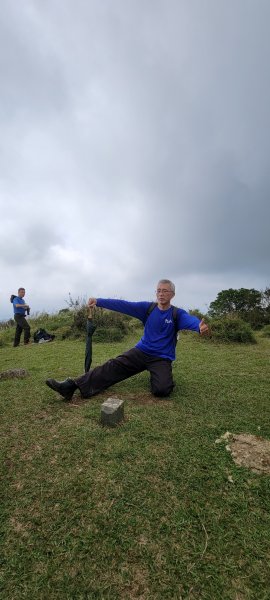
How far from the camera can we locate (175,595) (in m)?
1.61

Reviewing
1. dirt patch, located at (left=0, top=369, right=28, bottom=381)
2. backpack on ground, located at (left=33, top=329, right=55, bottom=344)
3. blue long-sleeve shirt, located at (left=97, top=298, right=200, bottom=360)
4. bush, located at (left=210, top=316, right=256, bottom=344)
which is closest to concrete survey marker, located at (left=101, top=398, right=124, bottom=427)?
blue long-sleeve shirt, located at (left=97, top=298, right=200, bottom=360)

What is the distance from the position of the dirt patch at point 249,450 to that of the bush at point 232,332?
5.50 metres

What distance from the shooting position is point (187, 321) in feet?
14.1

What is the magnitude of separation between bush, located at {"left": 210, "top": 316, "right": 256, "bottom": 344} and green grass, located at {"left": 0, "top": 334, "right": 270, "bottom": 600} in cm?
447

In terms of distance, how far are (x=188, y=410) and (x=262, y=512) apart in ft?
5.14

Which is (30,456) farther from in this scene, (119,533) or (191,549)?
(191,549)

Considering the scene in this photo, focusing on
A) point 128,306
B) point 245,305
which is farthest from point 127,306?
point 245,305

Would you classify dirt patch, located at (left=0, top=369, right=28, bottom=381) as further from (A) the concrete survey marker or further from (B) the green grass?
(A) the concrete survey marker

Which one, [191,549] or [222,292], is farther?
[222,292]

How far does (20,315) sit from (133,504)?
29.2 feet

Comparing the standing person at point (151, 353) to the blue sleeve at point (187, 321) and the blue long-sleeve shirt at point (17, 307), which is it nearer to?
the blue sleeve at point (187, 321)

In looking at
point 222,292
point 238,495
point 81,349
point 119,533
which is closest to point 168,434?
point 238,495

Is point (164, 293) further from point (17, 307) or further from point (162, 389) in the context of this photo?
point (17, 307)

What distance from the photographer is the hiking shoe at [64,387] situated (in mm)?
3828
